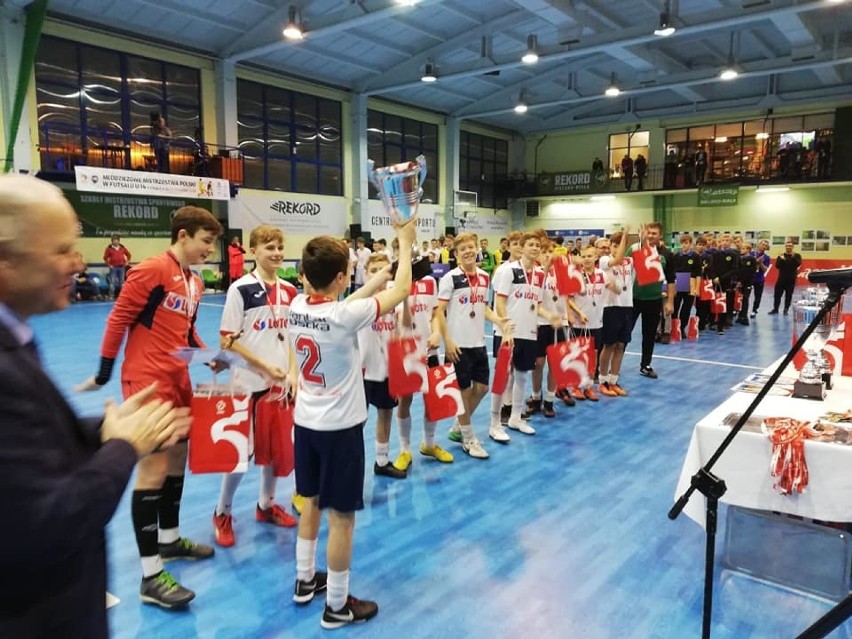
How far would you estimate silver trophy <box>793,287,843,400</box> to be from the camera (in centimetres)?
283

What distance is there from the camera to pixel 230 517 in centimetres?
308

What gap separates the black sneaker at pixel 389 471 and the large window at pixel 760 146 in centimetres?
2203

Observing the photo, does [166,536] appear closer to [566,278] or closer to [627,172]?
[566,278]

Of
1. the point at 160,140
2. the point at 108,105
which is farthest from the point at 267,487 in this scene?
the point at 108,105

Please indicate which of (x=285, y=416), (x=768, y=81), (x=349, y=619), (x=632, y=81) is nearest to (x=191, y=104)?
(x=632, y=81)

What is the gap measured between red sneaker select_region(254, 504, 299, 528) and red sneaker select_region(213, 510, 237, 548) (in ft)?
0.75

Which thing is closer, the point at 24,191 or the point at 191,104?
the point at 24,191

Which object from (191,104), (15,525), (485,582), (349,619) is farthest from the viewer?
A: (191,104)

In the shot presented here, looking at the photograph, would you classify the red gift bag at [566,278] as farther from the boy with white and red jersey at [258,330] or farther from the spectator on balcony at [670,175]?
the spectator on balcony at [670,175]

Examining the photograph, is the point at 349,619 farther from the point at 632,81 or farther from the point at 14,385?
the point at 632,81

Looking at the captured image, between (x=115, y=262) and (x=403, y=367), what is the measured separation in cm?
1374

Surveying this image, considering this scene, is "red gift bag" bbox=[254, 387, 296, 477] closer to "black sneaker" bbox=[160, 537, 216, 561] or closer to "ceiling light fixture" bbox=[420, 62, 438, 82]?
"black sneaker" bbox=[160, 537, 216, 561]

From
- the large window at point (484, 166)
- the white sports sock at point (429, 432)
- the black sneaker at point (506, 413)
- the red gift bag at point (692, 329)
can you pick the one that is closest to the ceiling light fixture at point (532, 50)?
the red gift bag at point (692, 329)

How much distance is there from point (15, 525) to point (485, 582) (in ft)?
7.34
